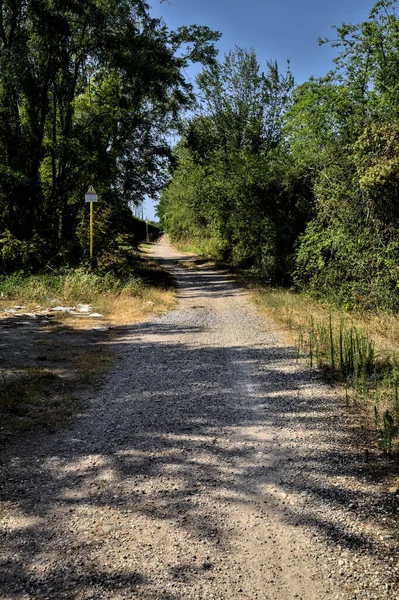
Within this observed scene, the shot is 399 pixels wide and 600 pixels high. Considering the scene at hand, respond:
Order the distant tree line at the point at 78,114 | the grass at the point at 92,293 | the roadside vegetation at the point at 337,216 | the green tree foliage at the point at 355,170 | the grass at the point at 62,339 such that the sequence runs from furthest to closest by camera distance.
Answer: the distant tree line at the point at 78,114, the grass at the point at 92,293, the green tree foliage at the point at 355,170, the roadside vegetation at the point at 337,216, the grass at the point at 62,339

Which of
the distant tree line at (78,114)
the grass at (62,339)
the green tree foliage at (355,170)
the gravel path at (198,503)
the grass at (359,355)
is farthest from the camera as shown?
the distant tree line at (78,114)

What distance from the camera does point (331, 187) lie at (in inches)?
461

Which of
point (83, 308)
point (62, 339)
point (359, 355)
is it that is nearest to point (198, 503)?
point (359, 355)

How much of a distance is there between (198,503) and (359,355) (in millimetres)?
3827

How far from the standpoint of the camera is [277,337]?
860 cm

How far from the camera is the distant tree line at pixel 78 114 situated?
46.9ft

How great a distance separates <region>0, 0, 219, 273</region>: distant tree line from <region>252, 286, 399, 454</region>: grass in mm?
8541

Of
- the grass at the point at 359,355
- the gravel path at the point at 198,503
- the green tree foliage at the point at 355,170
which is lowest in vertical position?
the gravel path at the point at 198,503

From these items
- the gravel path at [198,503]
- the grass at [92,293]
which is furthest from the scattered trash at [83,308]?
the gravel path at [198,503]

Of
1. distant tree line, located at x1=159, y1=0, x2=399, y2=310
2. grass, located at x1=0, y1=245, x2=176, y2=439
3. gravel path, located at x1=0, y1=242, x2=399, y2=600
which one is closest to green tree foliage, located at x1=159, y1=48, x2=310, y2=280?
distant tree line, located at x1=159, y1=0, x2=399, y2=310

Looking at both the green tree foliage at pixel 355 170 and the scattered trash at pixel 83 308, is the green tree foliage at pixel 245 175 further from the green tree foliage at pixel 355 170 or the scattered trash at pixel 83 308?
the scattered trash at pixel 83 308

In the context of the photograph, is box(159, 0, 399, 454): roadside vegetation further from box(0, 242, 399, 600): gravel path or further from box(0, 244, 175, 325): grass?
box(0, 244, 175, 325): grass

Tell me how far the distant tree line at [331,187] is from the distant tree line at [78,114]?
3.00 meters

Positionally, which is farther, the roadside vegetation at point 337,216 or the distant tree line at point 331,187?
the distant tree line at point 331,187
